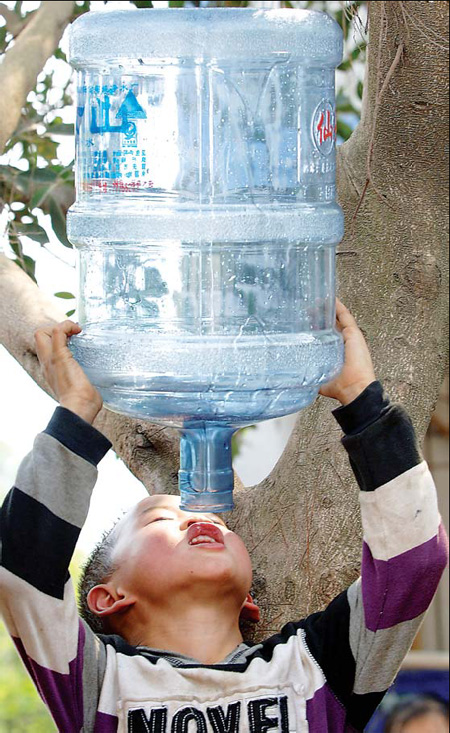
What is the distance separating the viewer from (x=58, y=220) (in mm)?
2352

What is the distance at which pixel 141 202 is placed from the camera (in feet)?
6.11

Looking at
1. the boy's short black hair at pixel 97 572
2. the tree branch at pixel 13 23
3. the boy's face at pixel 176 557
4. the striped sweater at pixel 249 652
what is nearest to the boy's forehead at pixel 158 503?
the boy's face at pixel 176 557

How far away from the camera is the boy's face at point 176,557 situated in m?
1.88

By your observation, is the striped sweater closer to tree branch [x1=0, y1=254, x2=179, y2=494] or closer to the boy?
the boy

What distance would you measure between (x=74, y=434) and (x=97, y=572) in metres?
0.54

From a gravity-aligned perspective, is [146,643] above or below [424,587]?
below

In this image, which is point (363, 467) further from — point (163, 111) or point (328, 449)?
point (163, 111)

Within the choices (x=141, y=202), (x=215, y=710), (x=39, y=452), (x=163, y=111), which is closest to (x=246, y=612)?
(x=215, y=710)

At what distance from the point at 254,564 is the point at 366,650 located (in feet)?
1.10

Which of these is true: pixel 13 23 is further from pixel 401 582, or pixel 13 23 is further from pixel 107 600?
pixel 401 582

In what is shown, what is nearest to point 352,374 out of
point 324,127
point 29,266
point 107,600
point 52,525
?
point 324,127

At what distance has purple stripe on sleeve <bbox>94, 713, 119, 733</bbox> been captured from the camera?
5.76 ft

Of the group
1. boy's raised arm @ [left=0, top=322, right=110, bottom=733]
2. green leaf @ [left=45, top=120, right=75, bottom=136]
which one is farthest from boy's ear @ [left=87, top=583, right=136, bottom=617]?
green leaf @ [left=45, top=120, right=75, bottom=136]

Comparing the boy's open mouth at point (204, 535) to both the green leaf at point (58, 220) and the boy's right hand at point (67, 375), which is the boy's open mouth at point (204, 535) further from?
the green leaf at point (58, 220)
